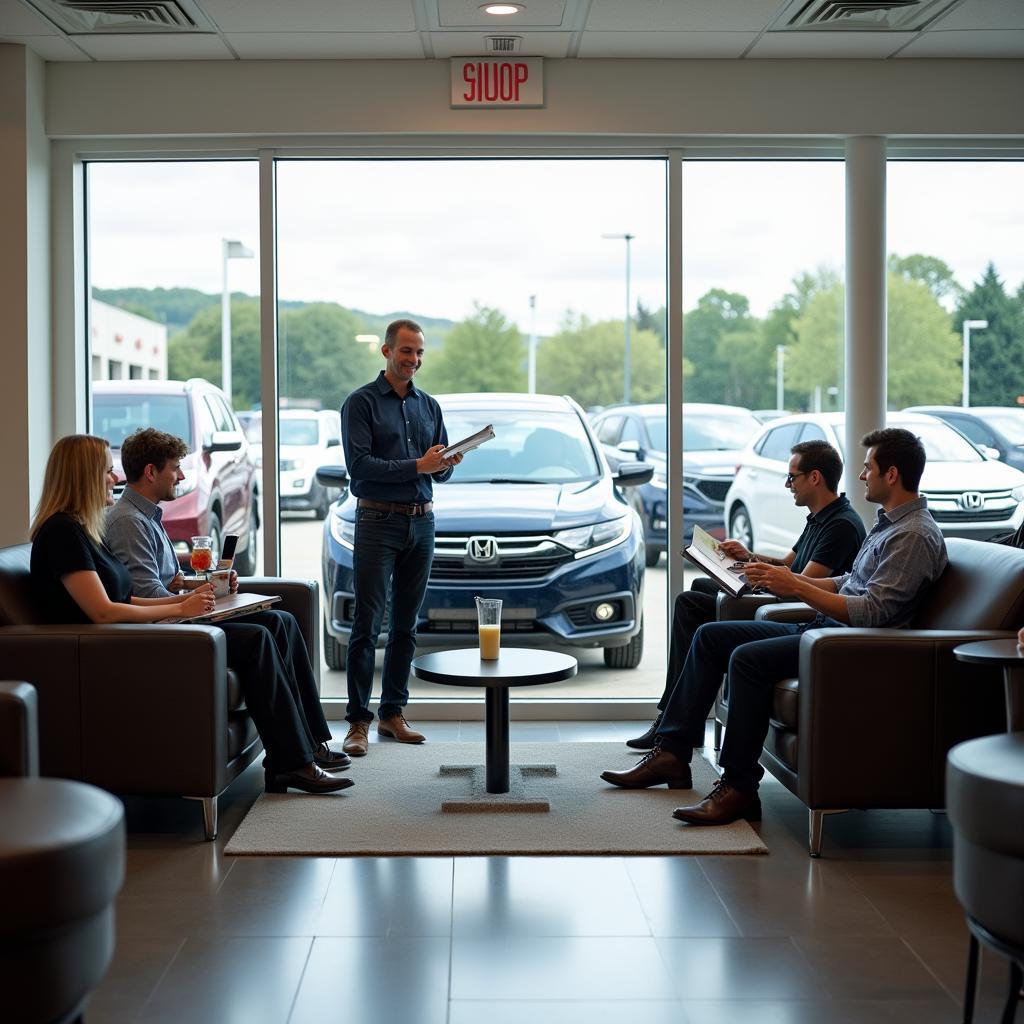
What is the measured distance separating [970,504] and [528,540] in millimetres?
2062

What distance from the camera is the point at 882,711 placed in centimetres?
372

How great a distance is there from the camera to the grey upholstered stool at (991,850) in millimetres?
2357

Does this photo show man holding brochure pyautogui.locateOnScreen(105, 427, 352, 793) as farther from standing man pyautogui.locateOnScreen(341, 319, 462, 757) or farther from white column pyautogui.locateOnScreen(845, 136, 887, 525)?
white column pyautogui.locateOnScreen(845, 136, 887, 525)

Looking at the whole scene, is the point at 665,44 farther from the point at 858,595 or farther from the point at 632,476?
the point at 858,595

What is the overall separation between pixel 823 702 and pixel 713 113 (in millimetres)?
2964

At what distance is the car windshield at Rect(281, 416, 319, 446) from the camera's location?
5848mm

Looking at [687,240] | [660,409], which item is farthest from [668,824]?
[687,240]

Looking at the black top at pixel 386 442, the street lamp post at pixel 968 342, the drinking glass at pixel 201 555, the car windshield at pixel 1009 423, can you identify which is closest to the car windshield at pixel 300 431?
the black top at pixel 386 442

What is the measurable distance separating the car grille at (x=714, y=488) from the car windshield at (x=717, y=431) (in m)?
0.15

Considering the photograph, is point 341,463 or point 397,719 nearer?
point 397,719

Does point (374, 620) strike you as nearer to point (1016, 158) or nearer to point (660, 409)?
point (660, 409)

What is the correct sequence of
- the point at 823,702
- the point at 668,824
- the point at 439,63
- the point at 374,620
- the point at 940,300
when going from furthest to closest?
the point at 940,300 < the point at 439,63 < the point at 374,620 < the point at 668,824 < the point at 823,702

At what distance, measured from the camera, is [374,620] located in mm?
5137

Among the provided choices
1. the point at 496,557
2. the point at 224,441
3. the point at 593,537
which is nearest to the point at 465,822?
the point at 496,557
